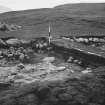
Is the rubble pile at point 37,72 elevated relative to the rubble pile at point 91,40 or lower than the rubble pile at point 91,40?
lower

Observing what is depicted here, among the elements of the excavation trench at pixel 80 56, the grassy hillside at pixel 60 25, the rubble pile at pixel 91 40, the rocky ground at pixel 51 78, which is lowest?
the rocky ground at pixel 51 78

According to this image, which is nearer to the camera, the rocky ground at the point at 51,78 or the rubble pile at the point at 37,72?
the rocky ground at the point at 51,78

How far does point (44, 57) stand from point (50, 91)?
197 cm

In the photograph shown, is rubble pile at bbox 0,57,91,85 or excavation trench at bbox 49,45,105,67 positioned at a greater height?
excavation trench at bbox 49,45,105,67

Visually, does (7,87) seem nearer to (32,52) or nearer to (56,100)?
(56,100)

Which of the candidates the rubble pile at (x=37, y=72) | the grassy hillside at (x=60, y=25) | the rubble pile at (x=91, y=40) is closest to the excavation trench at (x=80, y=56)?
the rubble pile at (x=37, y=72)

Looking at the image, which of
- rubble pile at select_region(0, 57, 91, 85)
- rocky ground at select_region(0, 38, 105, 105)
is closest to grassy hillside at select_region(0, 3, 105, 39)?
rocky ground at select_region(0, 38, 105, 105)

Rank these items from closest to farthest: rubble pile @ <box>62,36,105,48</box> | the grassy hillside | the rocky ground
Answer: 1. the rocky ground
2. rubble pile @ <box>62,36,105,48</box>
3. the grassy hillside

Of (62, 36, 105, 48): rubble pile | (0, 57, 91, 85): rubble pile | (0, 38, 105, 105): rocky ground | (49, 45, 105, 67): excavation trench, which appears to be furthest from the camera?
(62, 36, 105, 48): rubble pile

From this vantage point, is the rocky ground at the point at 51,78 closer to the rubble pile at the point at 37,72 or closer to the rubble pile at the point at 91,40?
the rubble pile at the point at 37,72

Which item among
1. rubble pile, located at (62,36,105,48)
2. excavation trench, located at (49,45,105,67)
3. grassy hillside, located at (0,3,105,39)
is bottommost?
excavation trench, located at (49,45,105,67)

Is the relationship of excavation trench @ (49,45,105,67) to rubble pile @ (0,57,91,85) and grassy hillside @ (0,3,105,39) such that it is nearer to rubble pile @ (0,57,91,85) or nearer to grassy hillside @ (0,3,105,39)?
rubble pile @ (0,57,91,85)

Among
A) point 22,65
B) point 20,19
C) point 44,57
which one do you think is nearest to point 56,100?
point 22,65

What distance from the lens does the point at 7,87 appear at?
384cm
